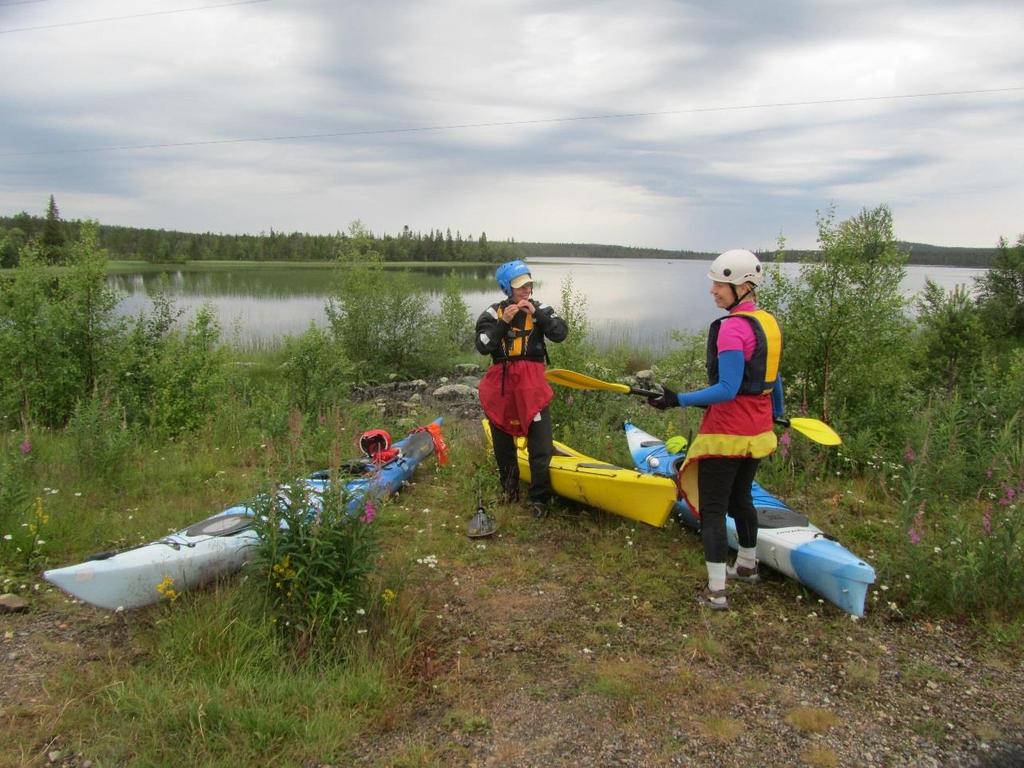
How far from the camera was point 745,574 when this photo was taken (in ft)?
13.8

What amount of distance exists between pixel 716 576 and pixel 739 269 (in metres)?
1.85

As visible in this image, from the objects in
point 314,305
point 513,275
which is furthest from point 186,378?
point 314,305

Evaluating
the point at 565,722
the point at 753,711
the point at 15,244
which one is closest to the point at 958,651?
the point at 753,711

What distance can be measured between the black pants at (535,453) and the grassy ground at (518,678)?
0.89 m

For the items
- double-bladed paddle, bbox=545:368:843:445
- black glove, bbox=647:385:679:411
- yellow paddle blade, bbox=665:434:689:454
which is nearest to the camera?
black glove, bbox=647:385:679:411

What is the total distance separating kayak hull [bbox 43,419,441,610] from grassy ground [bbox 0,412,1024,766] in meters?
0.18

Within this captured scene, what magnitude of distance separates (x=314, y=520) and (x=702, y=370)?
677cm

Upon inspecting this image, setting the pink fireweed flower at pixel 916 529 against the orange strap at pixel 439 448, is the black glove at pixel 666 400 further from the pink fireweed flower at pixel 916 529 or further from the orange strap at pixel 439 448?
the orange strap at pixel 439 448

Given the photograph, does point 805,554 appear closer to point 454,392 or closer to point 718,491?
point 718,491

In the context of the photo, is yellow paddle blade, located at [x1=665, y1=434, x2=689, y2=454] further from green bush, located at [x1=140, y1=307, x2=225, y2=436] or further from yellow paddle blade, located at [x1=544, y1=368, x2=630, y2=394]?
green bush, located at [x1=140, y1=307, x2=225, y2=436]

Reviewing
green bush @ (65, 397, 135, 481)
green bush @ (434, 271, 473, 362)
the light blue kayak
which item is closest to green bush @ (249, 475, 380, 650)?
the light blue kayak

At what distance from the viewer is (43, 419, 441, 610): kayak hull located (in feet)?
11.0

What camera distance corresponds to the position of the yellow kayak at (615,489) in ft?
15.3

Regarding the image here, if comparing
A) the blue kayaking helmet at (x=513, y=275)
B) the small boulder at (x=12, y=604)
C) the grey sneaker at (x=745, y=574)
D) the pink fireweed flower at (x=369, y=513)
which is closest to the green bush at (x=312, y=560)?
the pink fireweed flower at (x=369, y=513)
